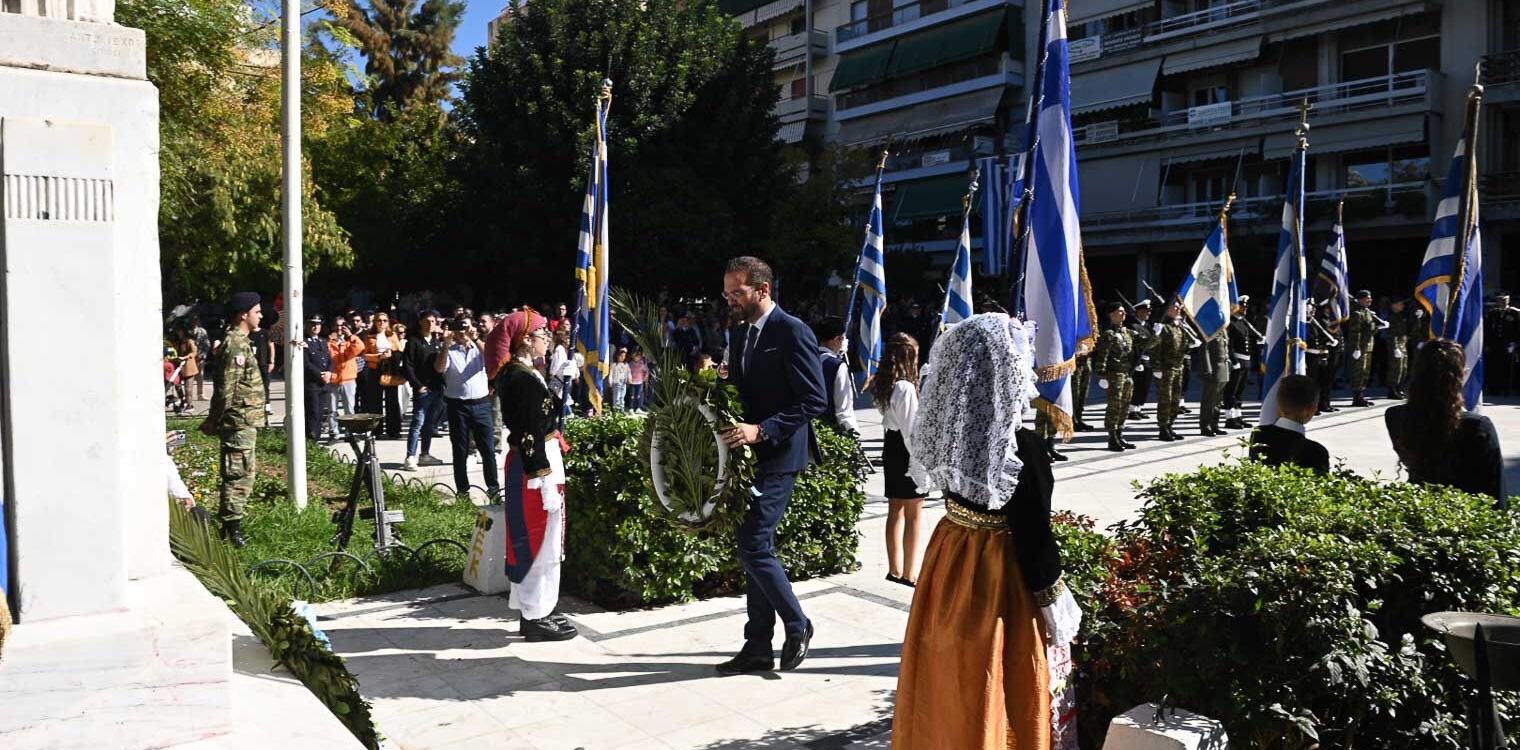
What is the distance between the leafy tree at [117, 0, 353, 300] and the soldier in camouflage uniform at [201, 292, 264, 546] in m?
2.87

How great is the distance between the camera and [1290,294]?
32.0 feet

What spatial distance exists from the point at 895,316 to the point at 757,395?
87.9 feet

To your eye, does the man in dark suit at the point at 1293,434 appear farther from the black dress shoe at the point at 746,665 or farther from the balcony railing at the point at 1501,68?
the balcony railing at the point at 1501,68

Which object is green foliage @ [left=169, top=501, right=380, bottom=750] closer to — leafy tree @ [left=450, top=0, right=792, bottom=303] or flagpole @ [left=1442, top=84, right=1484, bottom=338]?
flagpole @ [left=1442, top=84, right=1484, bottom=338]

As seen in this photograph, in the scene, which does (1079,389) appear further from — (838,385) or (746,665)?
(746,665)

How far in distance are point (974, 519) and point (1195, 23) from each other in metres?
37.9

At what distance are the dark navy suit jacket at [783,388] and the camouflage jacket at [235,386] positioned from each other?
481 centimetres

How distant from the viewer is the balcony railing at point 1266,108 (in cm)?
3131

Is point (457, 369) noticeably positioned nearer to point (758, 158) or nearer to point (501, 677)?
point (501, 677)

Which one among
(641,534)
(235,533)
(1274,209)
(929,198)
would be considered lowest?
(235,533)

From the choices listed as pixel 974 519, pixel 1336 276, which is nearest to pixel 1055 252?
pixel 974 519

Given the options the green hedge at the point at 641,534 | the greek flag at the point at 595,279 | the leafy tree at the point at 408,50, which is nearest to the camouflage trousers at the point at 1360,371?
the greek flag at the point at 595,279

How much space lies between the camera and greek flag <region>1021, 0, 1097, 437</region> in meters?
4.95

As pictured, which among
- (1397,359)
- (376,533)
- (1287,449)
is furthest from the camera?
(1397,359)
